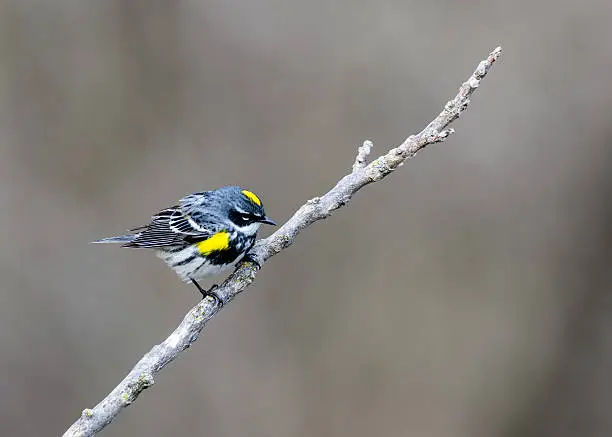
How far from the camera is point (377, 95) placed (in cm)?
716

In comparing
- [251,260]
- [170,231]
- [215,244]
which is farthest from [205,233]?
[251,260]

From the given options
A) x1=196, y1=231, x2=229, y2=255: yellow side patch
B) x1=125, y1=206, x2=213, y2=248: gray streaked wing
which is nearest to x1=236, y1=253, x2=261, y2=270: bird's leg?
x1=196, y1=231, x2=229, y2=255: yellow side patch

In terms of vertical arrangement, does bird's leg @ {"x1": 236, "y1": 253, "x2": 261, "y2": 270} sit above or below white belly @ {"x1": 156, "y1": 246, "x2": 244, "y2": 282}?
below

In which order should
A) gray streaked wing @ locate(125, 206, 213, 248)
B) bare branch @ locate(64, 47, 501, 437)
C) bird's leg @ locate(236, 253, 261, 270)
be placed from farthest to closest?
gray streaked wing @ locate(125, 206, 213, 248) → bird's leg @ locate(236, 253, 261, 270) → bare branch @ locate(64, 47, 501, 437)

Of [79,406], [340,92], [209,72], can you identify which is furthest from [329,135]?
[79,406]

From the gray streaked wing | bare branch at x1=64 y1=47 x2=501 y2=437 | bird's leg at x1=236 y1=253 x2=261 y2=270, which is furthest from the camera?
the gray streaked wing

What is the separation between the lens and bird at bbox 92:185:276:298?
4.17m

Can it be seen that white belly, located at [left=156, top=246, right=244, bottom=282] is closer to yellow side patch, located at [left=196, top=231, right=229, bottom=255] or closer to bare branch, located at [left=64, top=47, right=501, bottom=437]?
yellow side patch, located at [left=196, top=231, right=229, bottom=255]

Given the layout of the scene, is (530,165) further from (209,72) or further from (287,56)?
(209,72)

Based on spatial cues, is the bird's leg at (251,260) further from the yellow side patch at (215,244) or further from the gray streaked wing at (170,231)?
the gray streaked wing at (170,231)

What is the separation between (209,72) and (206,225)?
3.46 m

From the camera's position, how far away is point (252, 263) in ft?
13.4

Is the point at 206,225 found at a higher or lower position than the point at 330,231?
lower

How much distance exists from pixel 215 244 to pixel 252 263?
266 millimetres
